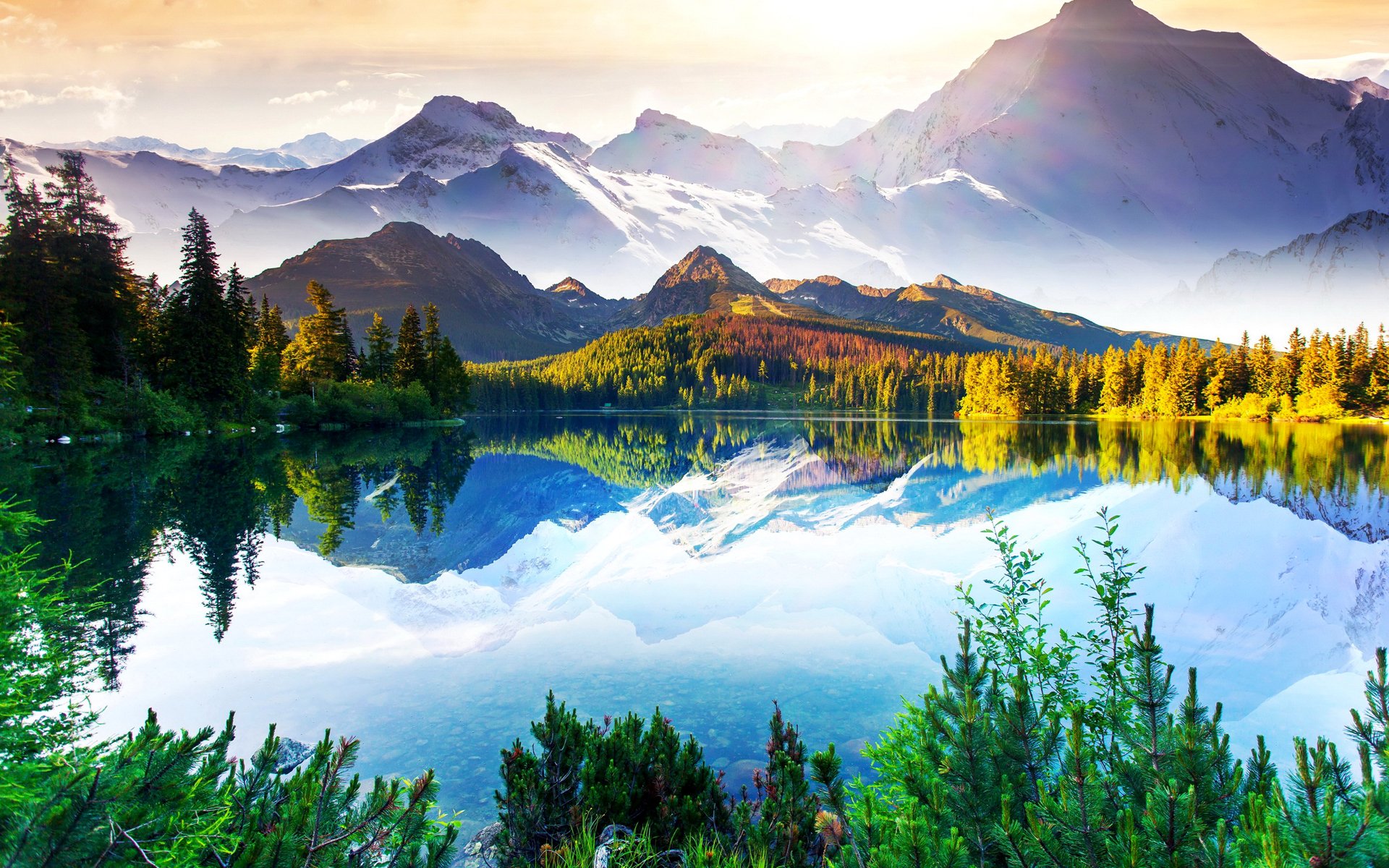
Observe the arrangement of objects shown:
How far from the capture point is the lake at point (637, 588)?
9961 millimetres

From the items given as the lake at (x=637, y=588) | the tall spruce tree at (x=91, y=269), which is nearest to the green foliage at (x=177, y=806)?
the lake at (x=637, y=588)

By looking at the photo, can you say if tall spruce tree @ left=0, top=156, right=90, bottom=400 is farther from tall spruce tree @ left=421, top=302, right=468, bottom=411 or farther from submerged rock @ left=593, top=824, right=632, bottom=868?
submerged rock @ left=593, top=824, right=632, bottom=868

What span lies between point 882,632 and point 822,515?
13.6 m

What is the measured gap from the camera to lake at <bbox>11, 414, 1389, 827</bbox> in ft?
32.7

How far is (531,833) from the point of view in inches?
229

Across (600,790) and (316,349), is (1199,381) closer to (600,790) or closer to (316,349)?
(316,349)

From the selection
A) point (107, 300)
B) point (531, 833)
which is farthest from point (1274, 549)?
point (107, 300)

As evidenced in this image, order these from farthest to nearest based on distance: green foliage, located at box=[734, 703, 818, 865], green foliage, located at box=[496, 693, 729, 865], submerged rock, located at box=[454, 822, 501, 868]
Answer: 1. submerged rock, located at box=[454, 822, 501, 868]
2. green foliage, located at box=[496, 693, 729, 865]
3. green foliage, located at box=[734, 703, 818, 865]

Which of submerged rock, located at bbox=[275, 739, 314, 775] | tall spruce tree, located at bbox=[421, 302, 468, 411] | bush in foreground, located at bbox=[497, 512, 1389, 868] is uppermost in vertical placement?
tall spruce tree, located at bbox=[421, 302, 468, 411]

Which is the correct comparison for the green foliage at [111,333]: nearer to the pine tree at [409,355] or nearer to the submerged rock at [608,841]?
the pine tree at [409,355]

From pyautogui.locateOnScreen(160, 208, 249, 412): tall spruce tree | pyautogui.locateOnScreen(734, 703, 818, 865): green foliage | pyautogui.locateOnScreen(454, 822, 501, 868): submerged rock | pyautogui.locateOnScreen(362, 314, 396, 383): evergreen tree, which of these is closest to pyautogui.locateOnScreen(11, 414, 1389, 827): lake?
pyautogui.locateOnScreen(454, 822, 501, 868): submerged rock

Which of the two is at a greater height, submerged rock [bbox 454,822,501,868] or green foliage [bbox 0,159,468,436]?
green foliage [bbox 0,159,468,436]

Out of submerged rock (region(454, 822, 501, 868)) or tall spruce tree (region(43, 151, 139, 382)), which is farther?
tall spruce tree (region(43, 151, 139, 382))

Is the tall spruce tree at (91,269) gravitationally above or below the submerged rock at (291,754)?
above
